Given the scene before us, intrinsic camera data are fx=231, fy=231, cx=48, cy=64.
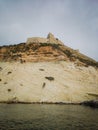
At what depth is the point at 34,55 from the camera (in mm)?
103500

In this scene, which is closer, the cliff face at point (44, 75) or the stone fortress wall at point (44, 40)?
the cliff face at point (44, 75)

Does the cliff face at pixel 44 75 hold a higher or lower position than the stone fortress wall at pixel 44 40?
lower

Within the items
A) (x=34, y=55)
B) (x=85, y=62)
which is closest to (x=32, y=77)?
(x=34, y=55)

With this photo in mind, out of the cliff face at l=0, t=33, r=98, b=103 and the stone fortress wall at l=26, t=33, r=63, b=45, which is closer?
the cliff face at l=0, t=33, r=98, b=103

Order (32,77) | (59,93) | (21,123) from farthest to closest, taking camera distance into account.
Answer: (32,77) < (59,93) < (21,123)

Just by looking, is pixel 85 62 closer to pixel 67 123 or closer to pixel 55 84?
pixel 55 84

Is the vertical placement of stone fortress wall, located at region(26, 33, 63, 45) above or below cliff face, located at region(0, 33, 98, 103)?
above

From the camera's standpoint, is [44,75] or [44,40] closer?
[44,75]

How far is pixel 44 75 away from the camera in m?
95.9

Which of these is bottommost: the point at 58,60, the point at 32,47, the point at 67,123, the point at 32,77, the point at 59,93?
the point at 67,123

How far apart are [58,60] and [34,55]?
433 inches

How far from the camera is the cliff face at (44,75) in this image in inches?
3418

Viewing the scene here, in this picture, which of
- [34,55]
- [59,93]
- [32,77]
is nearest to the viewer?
[59,93]

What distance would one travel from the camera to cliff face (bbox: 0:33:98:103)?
285 ft
